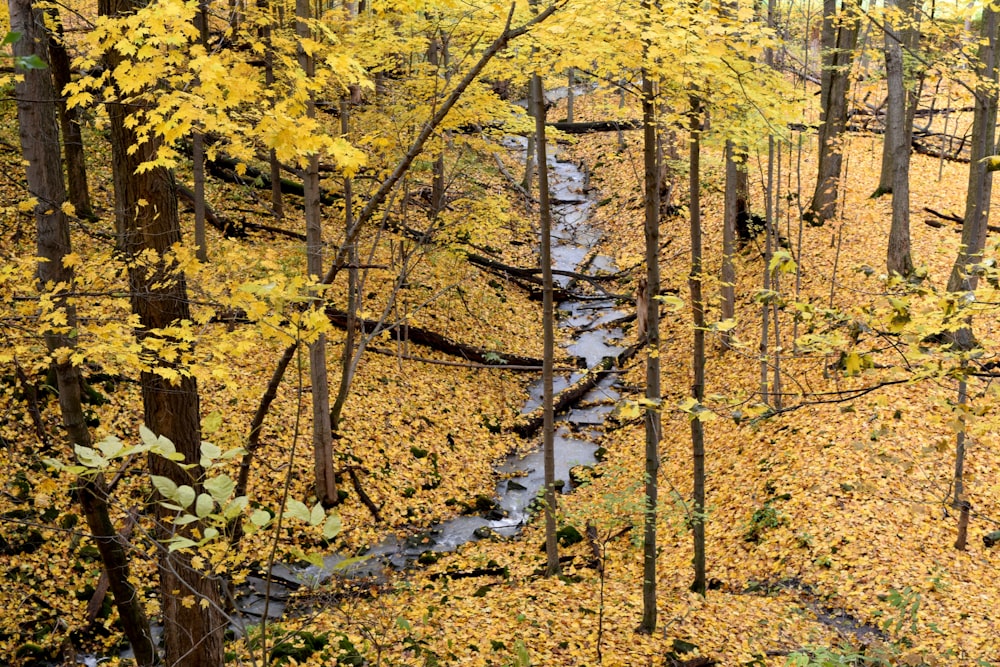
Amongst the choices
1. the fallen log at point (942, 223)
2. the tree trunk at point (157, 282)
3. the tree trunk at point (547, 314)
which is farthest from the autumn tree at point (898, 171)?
the tree trunk at point (157, 282)

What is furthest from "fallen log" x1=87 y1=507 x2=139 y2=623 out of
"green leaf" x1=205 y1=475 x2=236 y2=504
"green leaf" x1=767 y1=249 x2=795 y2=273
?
"green leaf" x1=767 y1=249 x2=795 y2=273

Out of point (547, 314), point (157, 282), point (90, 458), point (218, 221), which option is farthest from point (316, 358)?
point (90, 458)

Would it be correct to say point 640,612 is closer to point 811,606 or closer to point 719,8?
point 811,606

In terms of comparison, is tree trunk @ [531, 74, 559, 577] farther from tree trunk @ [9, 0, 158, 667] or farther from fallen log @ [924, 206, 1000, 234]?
fallen log @ [924, 206, 1000, 234]

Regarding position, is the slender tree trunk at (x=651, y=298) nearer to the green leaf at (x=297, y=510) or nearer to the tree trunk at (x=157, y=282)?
the tree trunk at (x=157, y=282)

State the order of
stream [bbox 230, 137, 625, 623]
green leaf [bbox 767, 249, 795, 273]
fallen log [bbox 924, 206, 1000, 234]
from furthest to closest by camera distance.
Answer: fallen log [bbox 924, 206, 1000, 234] → stream [bbox 230, 137, 625, 623] → green leaf [bbox 767, 249, 795, 273]

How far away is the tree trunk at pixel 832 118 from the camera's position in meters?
15.1

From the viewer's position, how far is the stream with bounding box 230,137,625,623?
973 centimetres

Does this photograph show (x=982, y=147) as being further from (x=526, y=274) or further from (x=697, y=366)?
(x=526, y=274)

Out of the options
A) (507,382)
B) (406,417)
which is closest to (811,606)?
(406,417)

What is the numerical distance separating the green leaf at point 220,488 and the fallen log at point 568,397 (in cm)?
1204

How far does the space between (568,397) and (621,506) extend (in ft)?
26.7

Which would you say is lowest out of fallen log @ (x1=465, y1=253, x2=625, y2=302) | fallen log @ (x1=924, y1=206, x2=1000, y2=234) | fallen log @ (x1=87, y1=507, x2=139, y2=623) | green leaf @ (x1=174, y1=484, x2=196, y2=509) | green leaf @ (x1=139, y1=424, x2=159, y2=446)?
fallen log @ (x1=87, y1=507, x2=139, y2=623)

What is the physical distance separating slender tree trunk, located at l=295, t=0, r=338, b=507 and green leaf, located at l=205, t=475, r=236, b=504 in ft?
23.0
